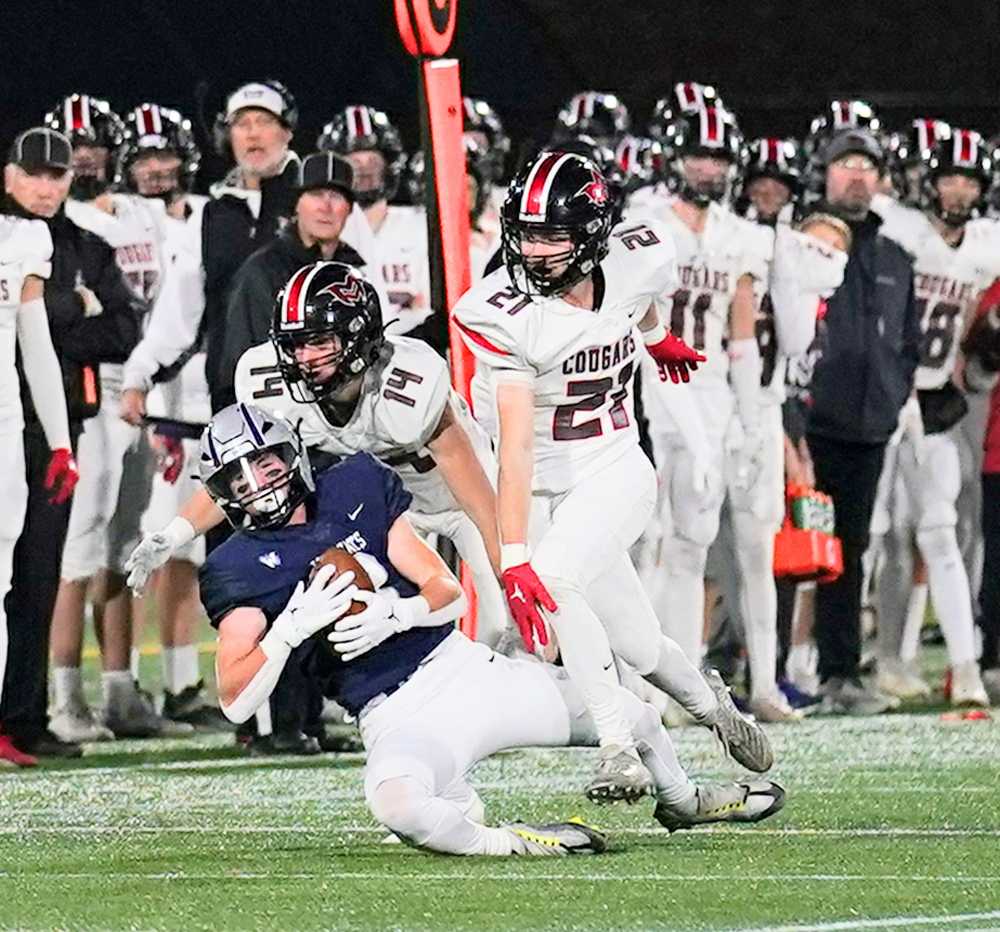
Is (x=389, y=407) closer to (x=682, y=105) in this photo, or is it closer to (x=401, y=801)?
(x=401, y=801)

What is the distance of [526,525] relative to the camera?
22.2ft

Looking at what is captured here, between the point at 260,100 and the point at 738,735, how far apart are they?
3.41 m

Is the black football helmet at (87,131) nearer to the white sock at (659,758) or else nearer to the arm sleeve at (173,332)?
the arm sleeve at (173,332)

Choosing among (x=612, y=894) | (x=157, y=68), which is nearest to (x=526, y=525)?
(x=612, y=894)

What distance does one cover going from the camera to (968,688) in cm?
1012

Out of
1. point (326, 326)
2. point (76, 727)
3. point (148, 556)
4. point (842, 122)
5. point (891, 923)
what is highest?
point (842, 122)

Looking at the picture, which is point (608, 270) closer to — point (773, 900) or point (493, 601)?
point (493, 601)

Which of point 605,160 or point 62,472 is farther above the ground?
point 605,160

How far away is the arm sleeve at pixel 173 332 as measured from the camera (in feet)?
30.9

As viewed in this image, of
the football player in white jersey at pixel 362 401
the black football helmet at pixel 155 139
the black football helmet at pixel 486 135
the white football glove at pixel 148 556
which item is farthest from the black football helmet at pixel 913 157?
the white football glove at pixel 148 556

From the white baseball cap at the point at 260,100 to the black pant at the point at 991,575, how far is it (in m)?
2.76

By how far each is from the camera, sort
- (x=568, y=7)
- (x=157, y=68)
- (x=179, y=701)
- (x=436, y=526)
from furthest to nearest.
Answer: (x=568, y=7), (x=157, y=68), (x=179, y=701), (x=436, y=526)

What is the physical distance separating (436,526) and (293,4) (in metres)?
8.15

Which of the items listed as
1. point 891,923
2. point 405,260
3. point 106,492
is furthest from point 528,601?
point 405,260
